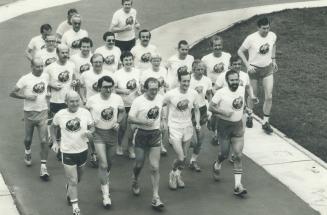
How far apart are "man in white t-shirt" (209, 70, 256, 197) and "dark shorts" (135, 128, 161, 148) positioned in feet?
3.95

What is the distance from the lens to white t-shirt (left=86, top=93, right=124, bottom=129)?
11.6 m

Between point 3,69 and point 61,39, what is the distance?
4.10m

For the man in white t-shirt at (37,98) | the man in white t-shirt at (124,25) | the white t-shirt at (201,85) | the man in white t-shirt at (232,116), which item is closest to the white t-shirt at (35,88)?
the man in white t-shirt at (37,98)

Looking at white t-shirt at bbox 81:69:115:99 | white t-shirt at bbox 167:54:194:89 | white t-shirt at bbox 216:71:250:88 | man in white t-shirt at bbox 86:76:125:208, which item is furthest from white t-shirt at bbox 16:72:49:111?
white t-shirt at bbox 216:71:250:88

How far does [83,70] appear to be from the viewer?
45.4ft

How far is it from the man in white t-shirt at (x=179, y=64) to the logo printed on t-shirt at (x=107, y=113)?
207cm

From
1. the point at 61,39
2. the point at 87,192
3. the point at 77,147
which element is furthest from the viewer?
the point at 61,39

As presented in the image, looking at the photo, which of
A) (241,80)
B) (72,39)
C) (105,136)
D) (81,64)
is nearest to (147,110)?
(105,136)

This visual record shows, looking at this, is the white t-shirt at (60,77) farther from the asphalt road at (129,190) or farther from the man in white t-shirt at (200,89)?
the man in white t-shirt at (200,89)

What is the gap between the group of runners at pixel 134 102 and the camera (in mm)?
11445

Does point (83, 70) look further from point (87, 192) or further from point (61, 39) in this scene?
point (87, 192)

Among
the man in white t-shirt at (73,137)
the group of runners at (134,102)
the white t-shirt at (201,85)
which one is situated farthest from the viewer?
the white t-shirt at (201,85)

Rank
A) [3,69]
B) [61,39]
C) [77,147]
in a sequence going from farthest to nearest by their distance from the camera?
[3,69], [61,39], [77,147]

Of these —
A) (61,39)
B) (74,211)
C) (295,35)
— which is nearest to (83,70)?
(61,39)
